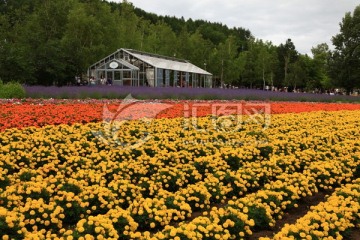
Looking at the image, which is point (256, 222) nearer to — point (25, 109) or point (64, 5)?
point (25, 109)

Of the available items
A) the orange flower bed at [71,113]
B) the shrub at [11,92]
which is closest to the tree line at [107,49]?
the shrub at [11,92]

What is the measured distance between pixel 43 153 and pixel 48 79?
932 inches

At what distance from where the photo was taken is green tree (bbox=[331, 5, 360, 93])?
41.1 metres

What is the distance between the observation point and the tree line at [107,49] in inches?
1171

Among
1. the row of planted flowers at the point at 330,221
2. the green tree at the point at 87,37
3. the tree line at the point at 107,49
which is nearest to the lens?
the row of planted flowers at the point at 330,221

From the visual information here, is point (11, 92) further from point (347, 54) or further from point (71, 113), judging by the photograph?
point (347, 54)

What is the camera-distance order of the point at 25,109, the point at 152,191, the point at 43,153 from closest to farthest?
the point at 152,191 < the point at 43,153 < the point at 25,109

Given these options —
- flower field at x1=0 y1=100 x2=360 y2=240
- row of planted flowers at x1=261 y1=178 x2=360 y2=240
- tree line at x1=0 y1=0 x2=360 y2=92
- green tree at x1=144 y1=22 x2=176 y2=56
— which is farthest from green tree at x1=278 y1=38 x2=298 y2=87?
row of planted flowers at x1=261 y1=178 x2=360 y2=240

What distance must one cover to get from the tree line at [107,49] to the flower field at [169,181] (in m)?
18.4

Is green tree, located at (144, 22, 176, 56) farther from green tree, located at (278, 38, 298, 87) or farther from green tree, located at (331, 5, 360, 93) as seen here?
green tree, located at (331, 5, 360, 93)

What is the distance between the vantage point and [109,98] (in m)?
21.2

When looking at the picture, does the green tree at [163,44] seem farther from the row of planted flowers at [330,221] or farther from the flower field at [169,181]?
the row of planted flowers at [330,221]

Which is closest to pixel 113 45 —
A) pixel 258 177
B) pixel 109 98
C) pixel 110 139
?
pixel 109 98

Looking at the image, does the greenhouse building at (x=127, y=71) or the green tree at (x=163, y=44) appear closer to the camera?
the greenhouse building at (x=127, y=71)
